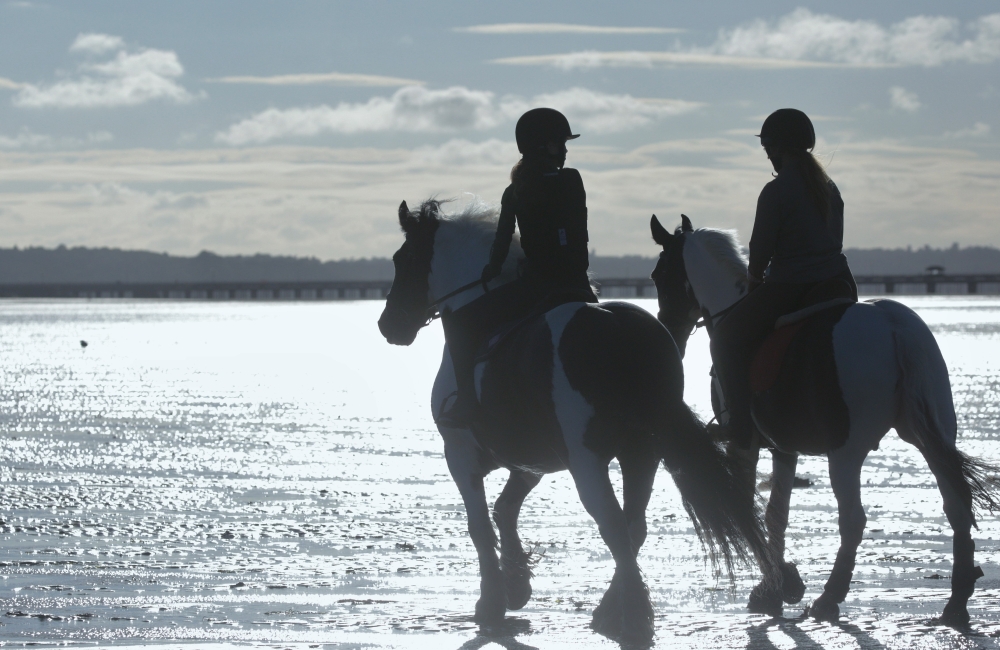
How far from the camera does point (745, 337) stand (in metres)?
7.89

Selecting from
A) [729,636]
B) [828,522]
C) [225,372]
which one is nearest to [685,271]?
[729,636]

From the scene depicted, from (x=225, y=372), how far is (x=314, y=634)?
3296cm

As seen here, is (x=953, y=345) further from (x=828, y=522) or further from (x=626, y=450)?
(x=626, y=450)

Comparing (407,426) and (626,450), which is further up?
(626,450)

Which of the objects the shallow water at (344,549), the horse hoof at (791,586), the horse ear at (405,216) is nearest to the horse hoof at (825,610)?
the shallow water at (344,549)

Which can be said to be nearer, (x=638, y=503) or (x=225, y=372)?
(x=638, y=503)

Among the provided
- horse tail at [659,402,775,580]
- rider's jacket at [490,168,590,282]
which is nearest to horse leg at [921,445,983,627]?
horse tail at [659,402,775,580]

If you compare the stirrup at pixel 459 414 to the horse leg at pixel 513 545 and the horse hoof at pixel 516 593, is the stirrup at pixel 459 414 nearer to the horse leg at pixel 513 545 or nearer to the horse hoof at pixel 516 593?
the horse leg at pixel 513 545

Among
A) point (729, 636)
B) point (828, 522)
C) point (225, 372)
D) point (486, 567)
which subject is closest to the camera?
point (729, 636)

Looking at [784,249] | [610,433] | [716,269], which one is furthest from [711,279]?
[610,433]

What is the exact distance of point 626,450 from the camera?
7.17 metres

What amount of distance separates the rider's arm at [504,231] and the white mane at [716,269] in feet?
5.28

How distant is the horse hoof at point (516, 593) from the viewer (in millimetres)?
8000

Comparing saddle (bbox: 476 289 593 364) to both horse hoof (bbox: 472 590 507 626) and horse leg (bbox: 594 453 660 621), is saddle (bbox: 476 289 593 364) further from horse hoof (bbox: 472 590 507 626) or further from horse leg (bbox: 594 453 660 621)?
horse hoof (bbox: 472 590 507 626)
